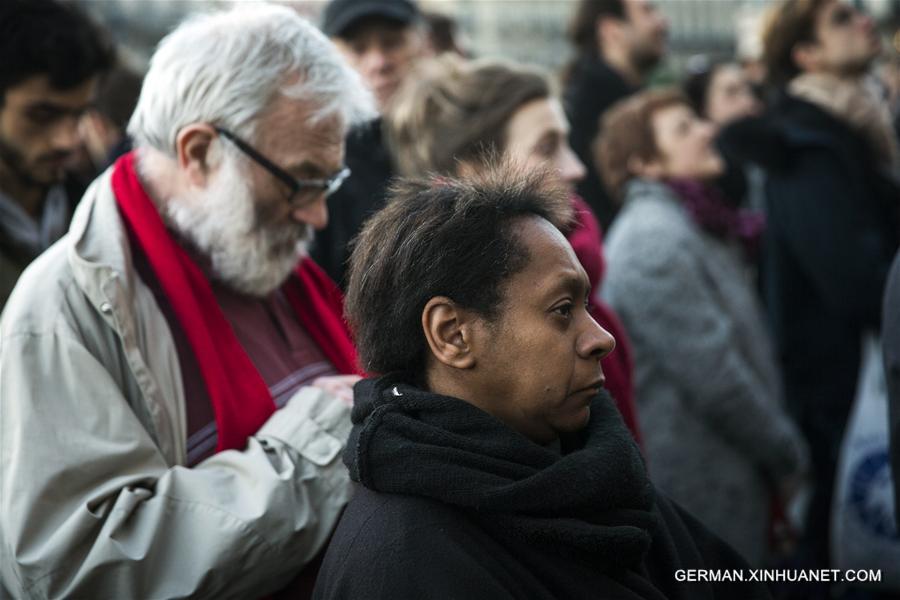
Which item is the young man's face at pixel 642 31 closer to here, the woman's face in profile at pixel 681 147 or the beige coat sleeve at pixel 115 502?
the woman's face in profile at pixel 681 147

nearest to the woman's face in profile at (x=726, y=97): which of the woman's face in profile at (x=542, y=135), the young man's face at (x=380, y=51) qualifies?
the young man's face at (x=380, y=51)

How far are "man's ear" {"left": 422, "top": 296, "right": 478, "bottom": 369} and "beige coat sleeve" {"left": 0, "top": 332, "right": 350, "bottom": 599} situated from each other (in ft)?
1.72

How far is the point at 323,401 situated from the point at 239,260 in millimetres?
465

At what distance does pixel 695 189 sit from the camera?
15.4 feet

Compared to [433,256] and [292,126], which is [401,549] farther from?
[292,126]

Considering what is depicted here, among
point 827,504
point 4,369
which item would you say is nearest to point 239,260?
point 4,369

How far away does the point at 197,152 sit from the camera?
2.78 metres

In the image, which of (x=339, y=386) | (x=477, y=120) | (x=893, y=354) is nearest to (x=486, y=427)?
(x=339, y=386)

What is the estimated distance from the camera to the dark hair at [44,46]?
349cm

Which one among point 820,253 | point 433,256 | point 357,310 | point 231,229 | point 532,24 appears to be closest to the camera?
point 433,256

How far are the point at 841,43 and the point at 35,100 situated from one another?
362 centimetres

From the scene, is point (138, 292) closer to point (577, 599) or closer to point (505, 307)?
point (505, 307)

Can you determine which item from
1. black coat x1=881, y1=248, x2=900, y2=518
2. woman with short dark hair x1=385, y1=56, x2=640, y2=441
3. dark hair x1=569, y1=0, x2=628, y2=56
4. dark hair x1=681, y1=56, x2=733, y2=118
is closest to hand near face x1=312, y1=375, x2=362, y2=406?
woman with short dark hair x1=385, y1=56, x2=640, y2=441

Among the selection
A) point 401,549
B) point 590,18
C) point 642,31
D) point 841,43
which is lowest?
point 642,31
